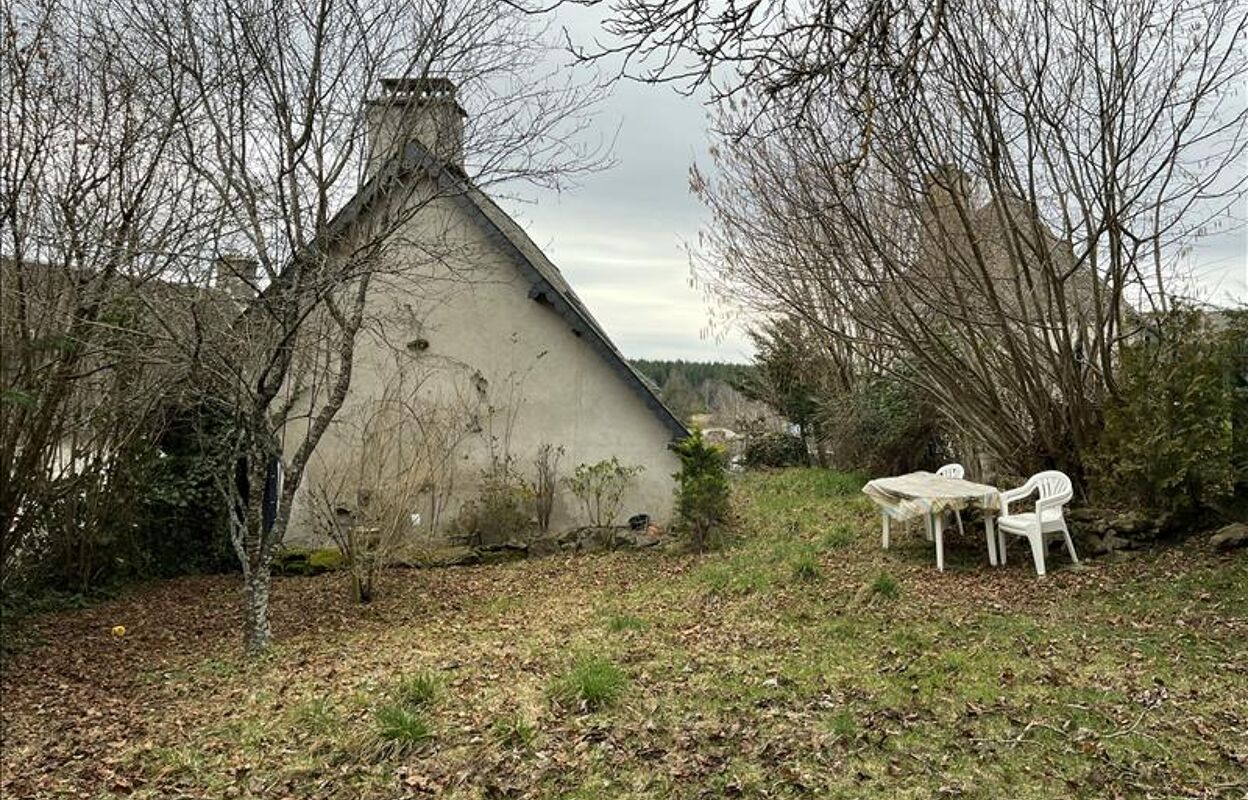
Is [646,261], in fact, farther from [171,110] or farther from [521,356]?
[171,110]

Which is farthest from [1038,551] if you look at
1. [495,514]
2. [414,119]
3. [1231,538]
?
[414,119]

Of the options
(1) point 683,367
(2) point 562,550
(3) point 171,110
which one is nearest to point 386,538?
(2) point 562,550

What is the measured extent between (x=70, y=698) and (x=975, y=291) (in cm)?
907

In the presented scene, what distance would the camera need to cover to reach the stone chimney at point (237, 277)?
7.02 meters

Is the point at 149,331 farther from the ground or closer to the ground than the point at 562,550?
farther from the ground

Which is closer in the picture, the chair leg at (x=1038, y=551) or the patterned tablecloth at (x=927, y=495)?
the chair leg at (x=1038, y=551)

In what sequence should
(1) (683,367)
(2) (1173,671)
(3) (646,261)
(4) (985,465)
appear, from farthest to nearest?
(1) (683,367)
(3) (646,261)
(4) (985,465)
(2) (1173,671)

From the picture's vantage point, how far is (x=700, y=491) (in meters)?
10.5

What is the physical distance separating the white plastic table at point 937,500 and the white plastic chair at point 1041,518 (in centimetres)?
16

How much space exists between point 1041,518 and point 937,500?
927mm

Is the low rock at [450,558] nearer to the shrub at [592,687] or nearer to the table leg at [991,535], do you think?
the shrub at [592,687]

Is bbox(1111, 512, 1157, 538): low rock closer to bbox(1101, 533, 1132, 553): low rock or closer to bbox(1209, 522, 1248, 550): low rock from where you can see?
bbox(1101, 533, 1132, 553): low rock

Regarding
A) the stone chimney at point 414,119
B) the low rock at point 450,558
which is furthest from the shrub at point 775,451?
the stone chimney at point 414,119

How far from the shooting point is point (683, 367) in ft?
167
